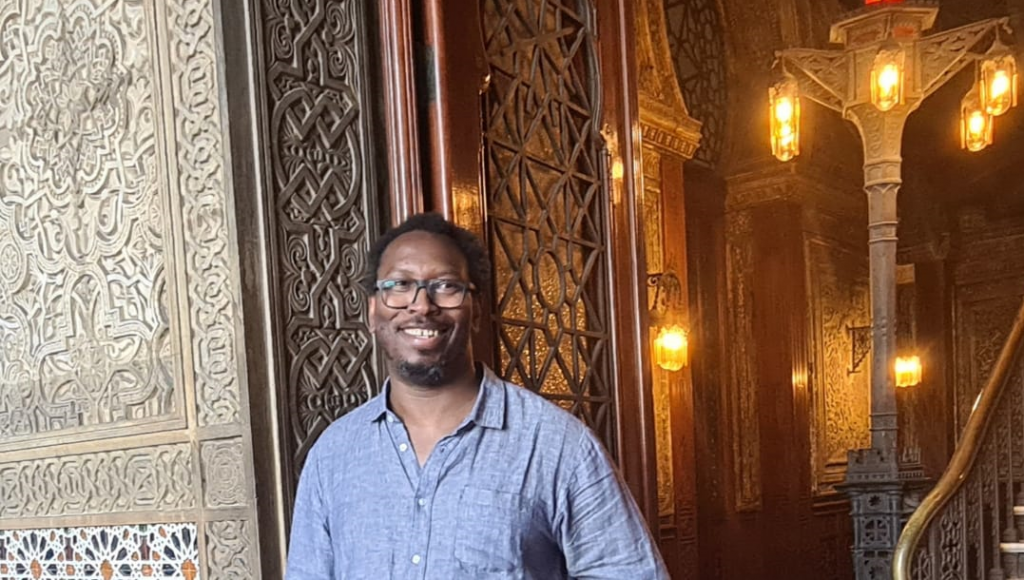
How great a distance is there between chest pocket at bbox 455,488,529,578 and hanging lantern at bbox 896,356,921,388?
26.7 feet

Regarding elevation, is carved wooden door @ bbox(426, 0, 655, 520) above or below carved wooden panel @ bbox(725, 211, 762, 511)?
above

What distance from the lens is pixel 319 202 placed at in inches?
77.8

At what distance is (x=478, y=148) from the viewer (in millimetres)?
2135

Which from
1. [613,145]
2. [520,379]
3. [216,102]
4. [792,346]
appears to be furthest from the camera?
[792,346]

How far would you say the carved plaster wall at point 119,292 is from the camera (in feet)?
6.29

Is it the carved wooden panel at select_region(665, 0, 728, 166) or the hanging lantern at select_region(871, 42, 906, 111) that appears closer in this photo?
the hanging lantern at select_region(871, 42, 906, 111)

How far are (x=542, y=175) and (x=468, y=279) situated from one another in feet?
3.23

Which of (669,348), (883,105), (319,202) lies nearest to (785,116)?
(883,105)

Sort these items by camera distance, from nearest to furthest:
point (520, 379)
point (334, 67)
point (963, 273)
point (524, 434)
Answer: point (524, 434), point (334, 67), point (520, 379), point (963, 273)

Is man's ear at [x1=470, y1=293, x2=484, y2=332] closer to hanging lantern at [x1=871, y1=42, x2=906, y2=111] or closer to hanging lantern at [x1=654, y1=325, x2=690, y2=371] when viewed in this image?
hanging lantern at [x1=871, y1=42, x2=906, y2=111]

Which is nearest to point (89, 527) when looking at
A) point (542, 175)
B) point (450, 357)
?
point (450, 357)

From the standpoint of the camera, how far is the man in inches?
56.7

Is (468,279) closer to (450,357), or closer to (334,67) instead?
(450,357)

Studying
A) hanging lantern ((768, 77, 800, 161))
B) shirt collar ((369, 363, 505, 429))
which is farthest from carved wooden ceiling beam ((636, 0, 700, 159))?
shirt collar ((369, 363, 505, 429))
